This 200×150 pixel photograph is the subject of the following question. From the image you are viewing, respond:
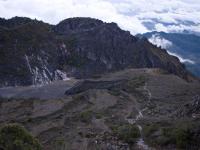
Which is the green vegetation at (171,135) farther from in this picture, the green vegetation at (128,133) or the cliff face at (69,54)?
the cliff face at (69,54)

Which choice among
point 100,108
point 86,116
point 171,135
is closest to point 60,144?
point 171,135

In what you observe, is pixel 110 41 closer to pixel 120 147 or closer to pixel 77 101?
pixel 77 101

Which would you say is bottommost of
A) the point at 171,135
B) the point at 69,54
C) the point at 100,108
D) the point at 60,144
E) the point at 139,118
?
the point at 60,144

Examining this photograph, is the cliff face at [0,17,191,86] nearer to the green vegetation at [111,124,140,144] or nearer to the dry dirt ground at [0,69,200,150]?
the dry dirt ground at [0,69,200,150]

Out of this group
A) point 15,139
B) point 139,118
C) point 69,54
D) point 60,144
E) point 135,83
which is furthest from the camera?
point 69,54

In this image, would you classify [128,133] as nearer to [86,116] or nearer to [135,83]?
[86,116]

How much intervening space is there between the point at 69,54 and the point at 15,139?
119m

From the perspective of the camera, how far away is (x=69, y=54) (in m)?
171

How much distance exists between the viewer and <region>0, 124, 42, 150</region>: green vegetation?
52.0 m

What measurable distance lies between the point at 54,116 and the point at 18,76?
57691mm

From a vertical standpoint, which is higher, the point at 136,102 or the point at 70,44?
the point at 70,44

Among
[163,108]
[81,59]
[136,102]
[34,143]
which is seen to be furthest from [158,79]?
[34,143]

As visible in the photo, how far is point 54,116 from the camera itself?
93688mm

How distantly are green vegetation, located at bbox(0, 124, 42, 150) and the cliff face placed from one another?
92862 mm
